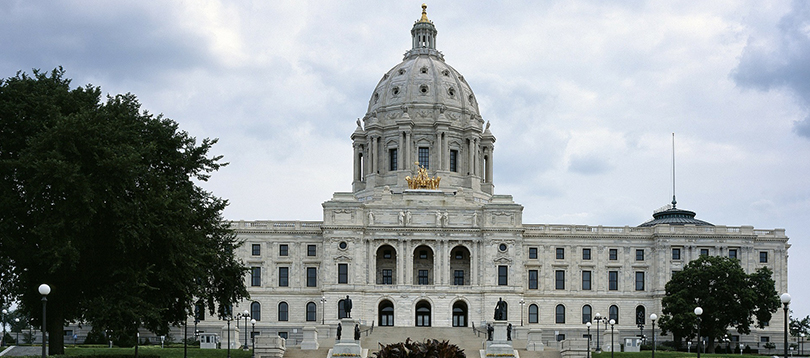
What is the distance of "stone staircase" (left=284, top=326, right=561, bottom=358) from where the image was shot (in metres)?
85.8

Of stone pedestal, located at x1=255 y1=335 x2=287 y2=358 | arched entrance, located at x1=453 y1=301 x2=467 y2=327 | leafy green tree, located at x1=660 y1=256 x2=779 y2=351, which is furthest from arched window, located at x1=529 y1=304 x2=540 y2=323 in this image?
stone pedestal, located at x1=255 y1=335 x2=287 y2=358

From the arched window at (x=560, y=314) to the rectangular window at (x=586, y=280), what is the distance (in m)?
3.26

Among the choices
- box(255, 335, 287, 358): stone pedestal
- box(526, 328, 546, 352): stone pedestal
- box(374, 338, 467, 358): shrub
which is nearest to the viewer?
box(374, 338, 467, 358): shrub

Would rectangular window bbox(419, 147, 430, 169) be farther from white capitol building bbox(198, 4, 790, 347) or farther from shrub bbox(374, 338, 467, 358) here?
shrub bbox(374, 338, 467, 358)

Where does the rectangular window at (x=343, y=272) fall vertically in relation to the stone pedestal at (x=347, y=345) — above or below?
above

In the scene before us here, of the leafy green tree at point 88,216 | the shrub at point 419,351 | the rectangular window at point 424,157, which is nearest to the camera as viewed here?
the shrub at point 419,351

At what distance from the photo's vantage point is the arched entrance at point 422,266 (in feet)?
386

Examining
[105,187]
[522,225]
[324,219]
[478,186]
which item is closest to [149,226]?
[105,187]

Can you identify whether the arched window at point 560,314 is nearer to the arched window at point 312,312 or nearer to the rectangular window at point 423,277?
the rectangular window at point 423,277

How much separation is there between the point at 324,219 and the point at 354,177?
2217 cm

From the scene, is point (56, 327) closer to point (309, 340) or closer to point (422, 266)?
point (309, 340)

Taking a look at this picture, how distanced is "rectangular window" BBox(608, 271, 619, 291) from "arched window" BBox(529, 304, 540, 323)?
8.40 meters

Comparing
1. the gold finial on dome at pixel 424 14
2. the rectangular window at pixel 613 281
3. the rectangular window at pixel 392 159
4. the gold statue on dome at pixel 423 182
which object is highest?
the gold finial on dome at pixel 424 14

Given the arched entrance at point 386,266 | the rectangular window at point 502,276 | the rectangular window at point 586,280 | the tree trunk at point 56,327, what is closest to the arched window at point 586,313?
the rectangular window at point 586,280
